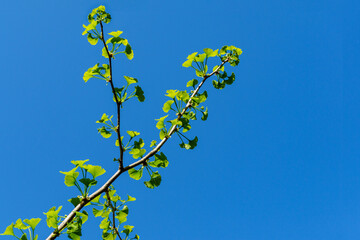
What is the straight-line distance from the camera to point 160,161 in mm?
2824

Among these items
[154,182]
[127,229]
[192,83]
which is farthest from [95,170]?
[192,83]

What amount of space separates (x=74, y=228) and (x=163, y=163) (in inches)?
38.6

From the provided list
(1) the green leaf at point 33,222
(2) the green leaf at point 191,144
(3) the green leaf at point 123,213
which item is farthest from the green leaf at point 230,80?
(1) the green leaf at point 33,222

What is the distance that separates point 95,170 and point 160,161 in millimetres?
637

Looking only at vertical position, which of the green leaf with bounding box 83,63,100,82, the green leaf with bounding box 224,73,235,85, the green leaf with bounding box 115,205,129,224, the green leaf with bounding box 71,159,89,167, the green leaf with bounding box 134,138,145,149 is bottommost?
the green leaf with bounding box 115,205,129,224

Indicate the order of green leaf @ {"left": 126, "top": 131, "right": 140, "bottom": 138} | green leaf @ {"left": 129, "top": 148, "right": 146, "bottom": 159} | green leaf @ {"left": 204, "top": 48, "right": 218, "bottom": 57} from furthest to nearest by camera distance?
green leaf @ {"left": 204, "top": 48, "right": 218, "bottom": 57}
green leaf @ {"left": 126, "top": 131, "right": 140, "bottom": 138}
green leaf @ {"left": 129, "top": 148, "right": 146, "bottom": 159}

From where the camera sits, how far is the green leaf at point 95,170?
2.45 meters

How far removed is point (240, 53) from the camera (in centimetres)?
405

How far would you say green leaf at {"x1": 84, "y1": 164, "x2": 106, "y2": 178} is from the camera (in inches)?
96.3

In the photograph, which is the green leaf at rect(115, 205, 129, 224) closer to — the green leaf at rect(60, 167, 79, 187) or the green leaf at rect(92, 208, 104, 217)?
the green leaf at rect(92, 208, 104, 217)

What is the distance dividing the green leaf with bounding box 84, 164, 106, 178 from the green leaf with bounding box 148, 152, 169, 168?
500 mm


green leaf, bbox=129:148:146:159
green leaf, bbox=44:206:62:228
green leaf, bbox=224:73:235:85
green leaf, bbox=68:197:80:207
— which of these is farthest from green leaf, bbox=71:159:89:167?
green leaf, bbox=224:73:235:85

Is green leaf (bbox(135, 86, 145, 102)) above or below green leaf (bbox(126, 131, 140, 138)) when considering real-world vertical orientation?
above

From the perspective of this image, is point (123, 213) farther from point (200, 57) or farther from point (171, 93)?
point (200, 57)
